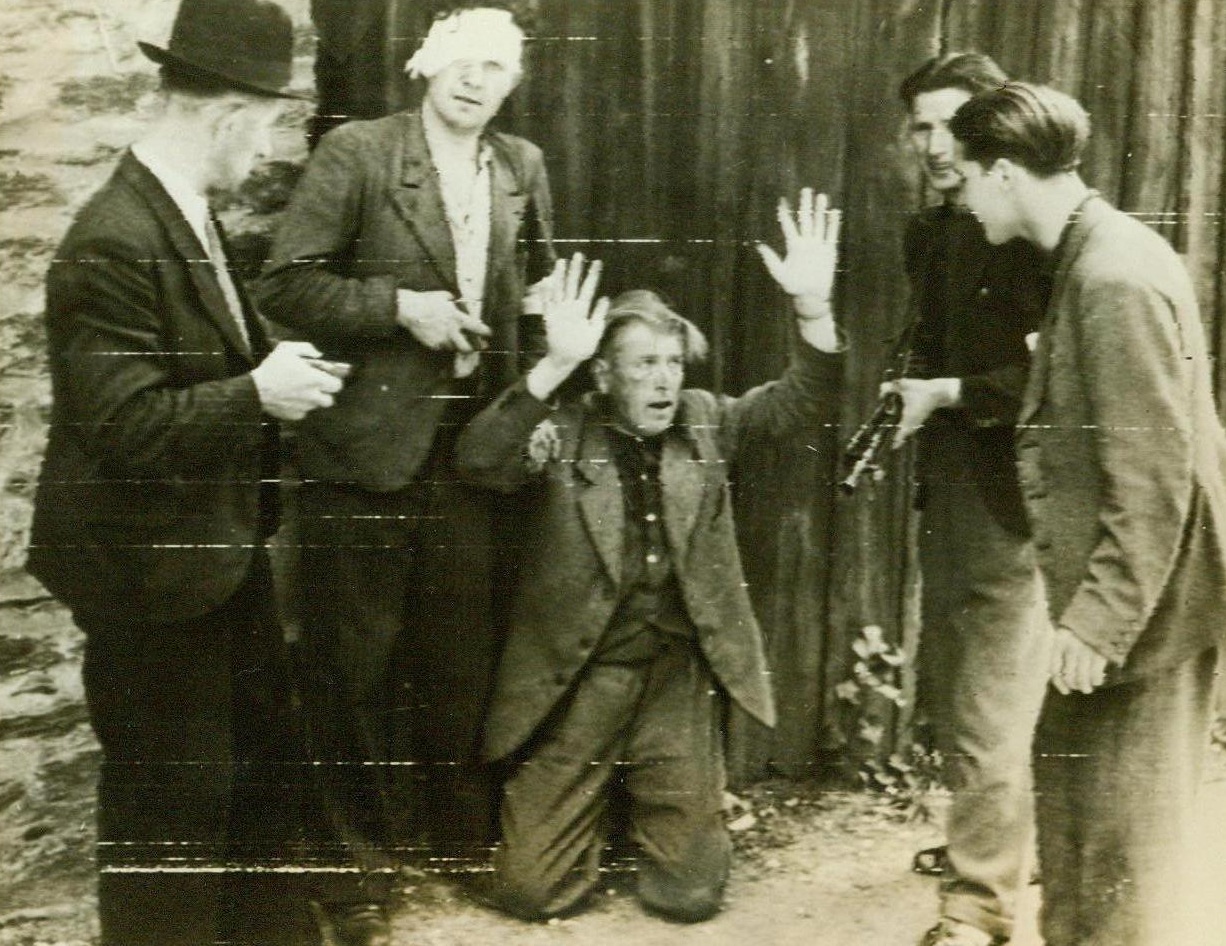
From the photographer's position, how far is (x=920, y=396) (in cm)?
315

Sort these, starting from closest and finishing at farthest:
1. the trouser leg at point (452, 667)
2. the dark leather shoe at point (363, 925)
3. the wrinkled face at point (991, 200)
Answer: the wrinkled face at point (991, 200)
the trouser leg at point (452, 667)
the dark leather shoe at point (363, 925)

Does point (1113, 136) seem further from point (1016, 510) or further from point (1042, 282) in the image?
point (1016, 510)

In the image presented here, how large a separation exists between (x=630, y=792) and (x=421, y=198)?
1450 millimetres

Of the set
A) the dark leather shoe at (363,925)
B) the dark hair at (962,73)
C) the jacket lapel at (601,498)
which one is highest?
the dark hair at (962,73)

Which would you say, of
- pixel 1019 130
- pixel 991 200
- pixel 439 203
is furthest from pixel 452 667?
pixel 1019 130

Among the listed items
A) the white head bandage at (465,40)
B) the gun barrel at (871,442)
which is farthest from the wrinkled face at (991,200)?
the white head bandage at (465,40)

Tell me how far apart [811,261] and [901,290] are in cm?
22

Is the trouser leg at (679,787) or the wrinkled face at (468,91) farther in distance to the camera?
the trouser leg at (679,787)

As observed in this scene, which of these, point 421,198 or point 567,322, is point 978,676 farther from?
Answer: point 421,198

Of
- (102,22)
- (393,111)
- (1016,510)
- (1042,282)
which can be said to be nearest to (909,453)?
(1016,510)

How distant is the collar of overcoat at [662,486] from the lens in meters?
3.10

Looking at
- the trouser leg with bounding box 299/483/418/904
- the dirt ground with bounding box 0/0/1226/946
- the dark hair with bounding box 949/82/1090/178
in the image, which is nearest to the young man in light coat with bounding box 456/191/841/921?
the dirt ground with bounding box 0/0/1226/946

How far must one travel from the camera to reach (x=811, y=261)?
10.3 ft

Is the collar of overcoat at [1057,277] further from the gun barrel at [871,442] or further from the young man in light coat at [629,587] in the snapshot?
the young man in light coat at [629,587]
